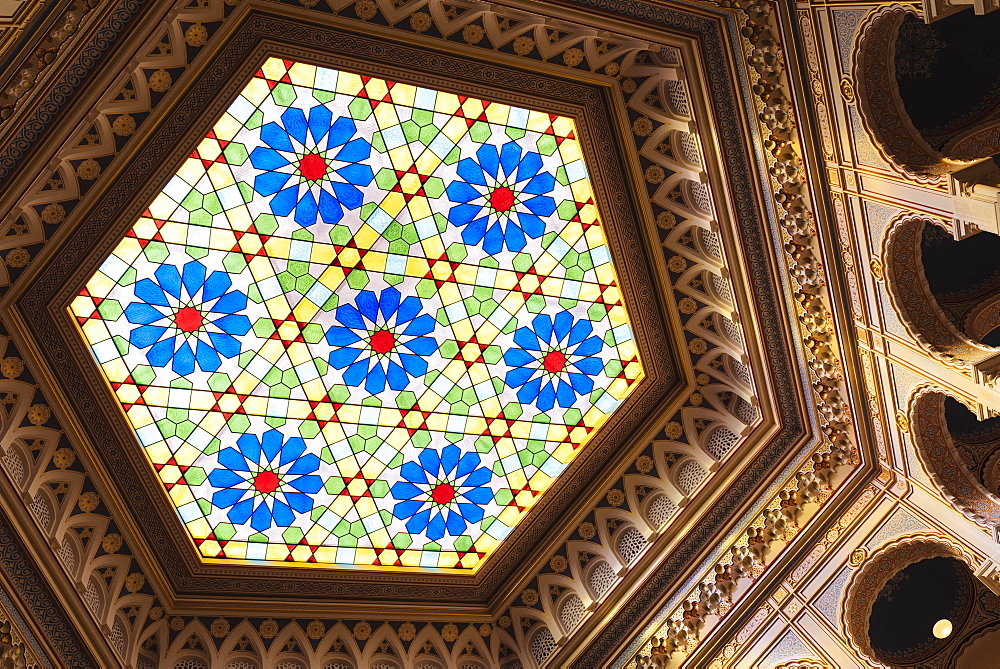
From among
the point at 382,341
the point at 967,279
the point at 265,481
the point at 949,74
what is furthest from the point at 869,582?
the point at 265,481

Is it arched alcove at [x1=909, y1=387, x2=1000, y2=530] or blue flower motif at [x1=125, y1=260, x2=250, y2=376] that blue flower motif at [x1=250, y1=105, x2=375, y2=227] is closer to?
blue flower motif at [x1=125, y1=260, x2=250, y2=376]

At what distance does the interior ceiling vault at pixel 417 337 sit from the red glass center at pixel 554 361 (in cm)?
5

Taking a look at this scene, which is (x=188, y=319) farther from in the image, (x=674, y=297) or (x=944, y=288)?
(x=944, y=288)

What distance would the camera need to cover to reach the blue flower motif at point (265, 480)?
877cm

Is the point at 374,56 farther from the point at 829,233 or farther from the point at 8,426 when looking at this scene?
the point at 8,426

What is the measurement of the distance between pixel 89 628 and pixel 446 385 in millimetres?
4307

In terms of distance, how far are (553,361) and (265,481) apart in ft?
11.7

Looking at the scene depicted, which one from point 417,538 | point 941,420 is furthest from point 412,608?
point 941,420

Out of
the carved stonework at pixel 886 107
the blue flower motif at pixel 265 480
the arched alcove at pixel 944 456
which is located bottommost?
the arched alcove at pixel 944 456

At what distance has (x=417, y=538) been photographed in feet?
31.4

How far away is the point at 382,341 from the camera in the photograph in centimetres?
859

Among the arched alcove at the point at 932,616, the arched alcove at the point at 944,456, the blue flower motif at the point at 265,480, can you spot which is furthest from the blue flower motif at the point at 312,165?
the arched alcove at the point at 932,616

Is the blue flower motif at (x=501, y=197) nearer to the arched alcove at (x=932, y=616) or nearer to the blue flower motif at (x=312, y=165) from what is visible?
the blue flower motif at (x=312, y=165)

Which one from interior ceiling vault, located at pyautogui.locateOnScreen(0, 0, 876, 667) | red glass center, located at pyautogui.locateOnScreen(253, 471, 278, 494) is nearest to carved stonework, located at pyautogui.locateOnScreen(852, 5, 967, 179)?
interior ceiling vault, located at pyautogui.locateOnScreen(0, 0, 876, 667)
